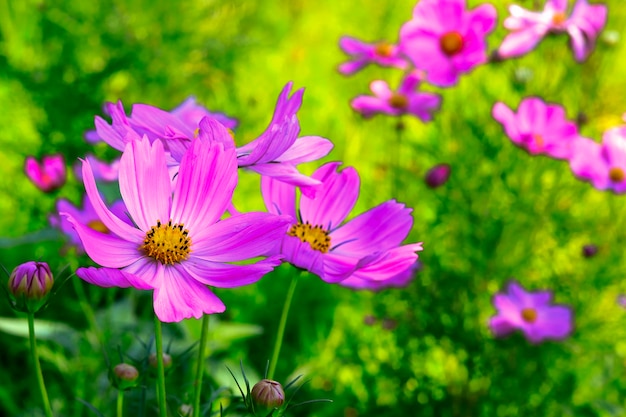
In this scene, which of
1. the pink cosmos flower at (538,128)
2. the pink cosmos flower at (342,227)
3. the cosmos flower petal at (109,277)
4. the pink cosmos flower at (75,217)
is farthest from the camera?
the pink cosmos flower at (538,128)

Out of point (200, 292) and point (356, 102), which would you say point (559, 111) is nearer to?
point (356, 102)

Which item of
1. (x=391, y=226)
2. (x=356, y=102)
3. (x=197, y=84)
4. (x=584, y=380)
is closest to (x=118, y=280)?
(x=391, y=226)

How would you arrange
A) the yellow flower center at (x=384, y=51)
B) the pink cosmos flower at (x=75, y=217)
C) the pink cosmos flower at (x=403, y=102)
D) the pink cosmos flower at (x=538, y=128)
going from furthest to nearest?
1. the yellow flower center at (x=384, y=51)
2. the pink cosmos flower at (x=403, y=102)
3. the pink cosmos flower at (x=538, y=128)
4. the pink cosmos flower at (x=75, y=217)

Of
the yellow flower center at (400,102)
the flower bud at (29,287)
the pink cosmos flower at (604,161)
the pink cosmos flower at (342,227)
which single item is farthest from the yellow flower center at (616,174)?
the flower bud at (29,287)

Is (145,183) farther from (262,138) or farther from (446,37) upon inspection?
(446,37)

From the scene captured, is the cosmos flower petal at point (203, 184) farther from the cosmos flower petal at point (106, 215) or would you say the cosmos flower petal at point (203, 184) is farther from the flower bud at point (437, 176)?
the flower bud at point (437, 176)
